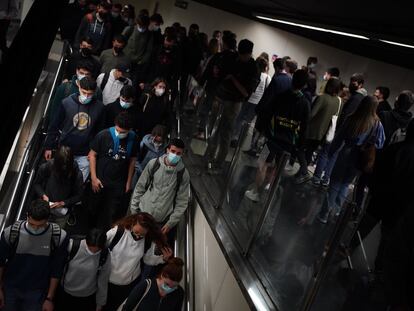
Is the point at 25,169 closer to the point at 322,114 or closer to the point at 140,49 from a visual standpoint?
the point at 140,49

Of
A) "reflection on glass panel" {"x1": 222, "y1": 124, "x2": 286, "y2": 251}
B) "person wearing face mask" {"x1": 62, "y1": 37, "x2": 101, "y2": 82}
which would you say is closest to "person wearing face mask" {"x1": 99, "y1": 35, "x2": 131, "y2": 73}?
"person wearing face mask" {"x1": 62, "y1": 37, "x2": 101, "y2": 82}

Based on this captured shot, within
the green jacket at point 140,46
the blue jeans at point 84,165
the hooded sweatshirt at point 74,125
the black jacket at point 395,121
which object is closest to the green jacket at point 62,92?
the hooded sweatshirt at point 74,125

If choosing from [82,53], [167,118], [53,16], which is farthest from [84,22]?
[53,16]

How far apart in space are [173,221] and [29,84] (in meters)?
5.21

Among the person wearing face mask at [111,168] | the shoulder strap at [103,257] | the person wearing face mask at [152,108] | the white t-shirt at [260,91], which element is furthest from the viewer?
the white t-shirt at [260,91]

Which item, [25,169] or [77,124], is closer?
[25,169]

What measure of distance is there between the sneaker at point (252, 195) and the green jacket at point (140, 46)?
4474 millimetres

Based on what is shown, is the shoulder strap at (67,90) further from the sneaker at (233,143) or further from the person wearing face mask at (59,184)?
the sneaker at (233,143)

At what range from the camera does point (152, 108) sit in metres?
7.42

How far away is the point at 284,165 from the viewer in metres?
4.47

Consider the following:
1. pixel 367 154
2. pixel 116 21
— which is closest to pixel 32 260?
pixel 367 154

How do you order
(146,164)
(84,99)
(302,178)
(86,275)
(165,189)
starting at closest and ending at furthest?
(302,178)
(86,275)
(165,189)
(84,99)
(146,164)

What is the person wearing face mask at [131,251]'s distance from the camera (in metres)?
4.96

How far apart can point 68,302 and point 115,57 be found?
4.31m
